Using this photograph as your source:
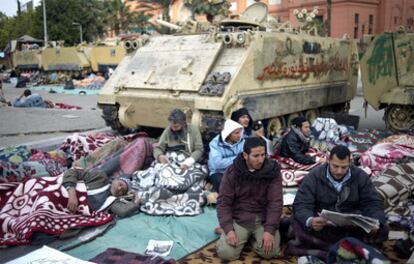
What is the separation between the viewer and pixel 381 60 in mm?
10133

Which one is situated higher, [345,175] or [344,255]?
[345,175]

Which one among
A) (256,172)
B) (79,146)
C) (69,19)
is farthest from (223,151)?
(69,19)

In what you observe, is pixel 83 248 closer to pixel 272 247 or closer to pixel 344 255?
pixel 272 247

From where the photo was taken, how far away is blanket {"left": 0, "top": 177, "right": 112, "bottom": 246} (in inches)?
173

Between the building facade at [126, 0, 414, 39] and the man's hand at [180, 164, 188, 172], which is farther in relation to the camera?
the building facade at [126, 0, 414, 39]

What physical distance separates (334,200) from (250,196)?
2.34 feet

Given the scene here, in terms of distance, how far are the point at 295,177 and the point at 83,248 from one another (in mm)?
2958

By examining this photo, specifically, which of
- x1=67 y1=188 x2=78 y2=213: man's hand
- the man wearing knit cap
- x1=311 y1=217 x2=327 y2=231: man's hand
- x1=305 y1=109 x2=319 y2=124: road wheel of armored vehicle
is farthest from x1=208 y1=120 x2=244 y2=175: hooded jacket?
x1=305 y1=109 x2=319 y2=124: road wheel of armored vehicle

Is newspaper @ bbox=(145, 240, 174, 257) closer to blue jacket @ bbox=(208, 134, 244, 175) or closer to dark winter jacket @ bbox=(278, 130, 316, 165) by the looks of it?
blue jacket @ bbox=(208, 134, 244, 175)

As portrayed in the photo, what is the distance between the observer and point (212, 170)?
228 inches

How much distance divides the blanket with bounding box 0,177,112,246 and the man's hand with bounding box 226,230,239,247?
1.54m

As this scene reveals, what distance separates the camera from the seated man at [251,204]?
394 centimetres

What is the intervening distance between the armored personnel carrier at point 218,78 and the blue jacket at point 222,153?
1435mm

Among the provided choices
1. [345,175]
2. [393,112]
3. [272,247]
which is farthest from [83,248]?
[393,112]
